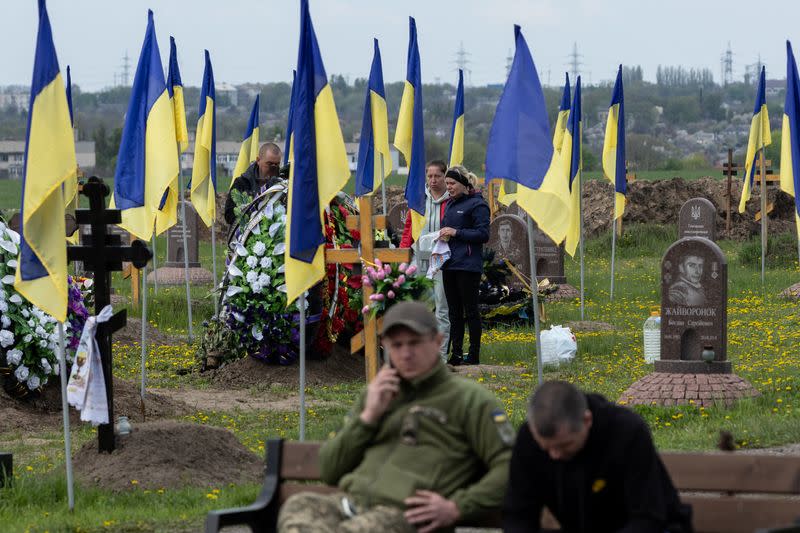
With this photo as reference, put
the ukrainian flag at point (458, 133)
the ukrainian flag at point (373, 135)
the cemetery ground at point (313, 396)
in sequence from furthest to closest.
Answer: the ukrainian flag at point (458, 133), the ukrainian flag at point (373, 135), the cemetery ground at point (313, 396)

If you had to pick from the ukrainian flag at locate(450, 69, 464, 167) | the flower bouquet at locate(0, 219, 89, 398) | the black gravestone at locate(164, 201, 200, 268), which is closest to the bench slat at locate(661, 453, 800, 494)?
the flower bouquet at locate(0, 219, 89, 398)

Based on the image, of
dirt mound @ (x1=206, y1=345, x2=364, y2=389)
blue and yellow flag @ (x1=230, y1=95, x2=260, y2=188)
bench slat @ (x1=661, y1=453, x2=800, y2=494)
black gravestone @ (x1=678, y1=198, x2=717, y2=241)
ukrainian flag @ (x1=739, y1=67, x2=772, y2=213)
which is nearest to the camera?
bench slat @ (x1=661, y1=453, x2=800, y2=494)

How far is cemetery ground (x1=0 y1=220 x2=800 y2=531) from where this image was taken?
8.73 meters

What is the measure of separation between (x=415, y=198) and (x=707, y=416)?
4.27 metres

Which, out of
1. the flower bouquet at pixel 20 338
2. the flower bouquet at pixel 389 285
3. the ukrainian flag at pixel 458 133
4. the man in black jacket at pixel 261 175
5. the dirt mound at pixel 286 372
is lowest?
the dirt mound at pixel 286 372

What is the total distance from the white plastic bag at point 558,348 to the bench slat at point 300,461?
8778mm

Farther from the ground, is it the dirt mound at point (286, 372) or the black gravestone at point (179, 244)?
the black gravestone at point (179, 244)

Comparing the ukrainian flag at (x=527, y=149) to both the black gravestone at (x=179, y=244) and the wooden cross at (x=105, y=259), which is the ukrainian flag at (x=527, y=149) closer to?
the wooden cross at (x=105, y=259)

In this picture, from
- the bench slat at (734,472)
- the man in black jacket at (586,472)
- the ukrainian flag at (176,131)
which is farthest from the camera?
the ukrainian flag at (176,131)

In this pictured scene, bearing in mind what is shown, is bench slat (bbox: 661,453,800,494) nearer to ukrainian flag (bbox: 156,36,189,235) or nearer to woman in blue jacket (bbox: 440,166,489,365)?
woman in blue jacket (bbox: 440,166,489,365)

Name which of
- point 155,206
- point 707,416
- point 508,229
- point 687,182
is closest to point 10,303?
point 155,206

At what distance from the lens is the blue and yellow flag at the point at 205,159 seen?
59.3ft

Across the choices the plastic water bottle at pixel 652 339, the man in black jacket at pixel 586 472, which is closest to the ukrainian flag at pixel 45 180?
the man in black jacket at pixel 586 472

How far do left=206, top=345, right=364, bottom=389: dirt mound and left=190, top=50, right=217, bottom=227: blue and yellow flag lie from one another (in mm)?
3794
